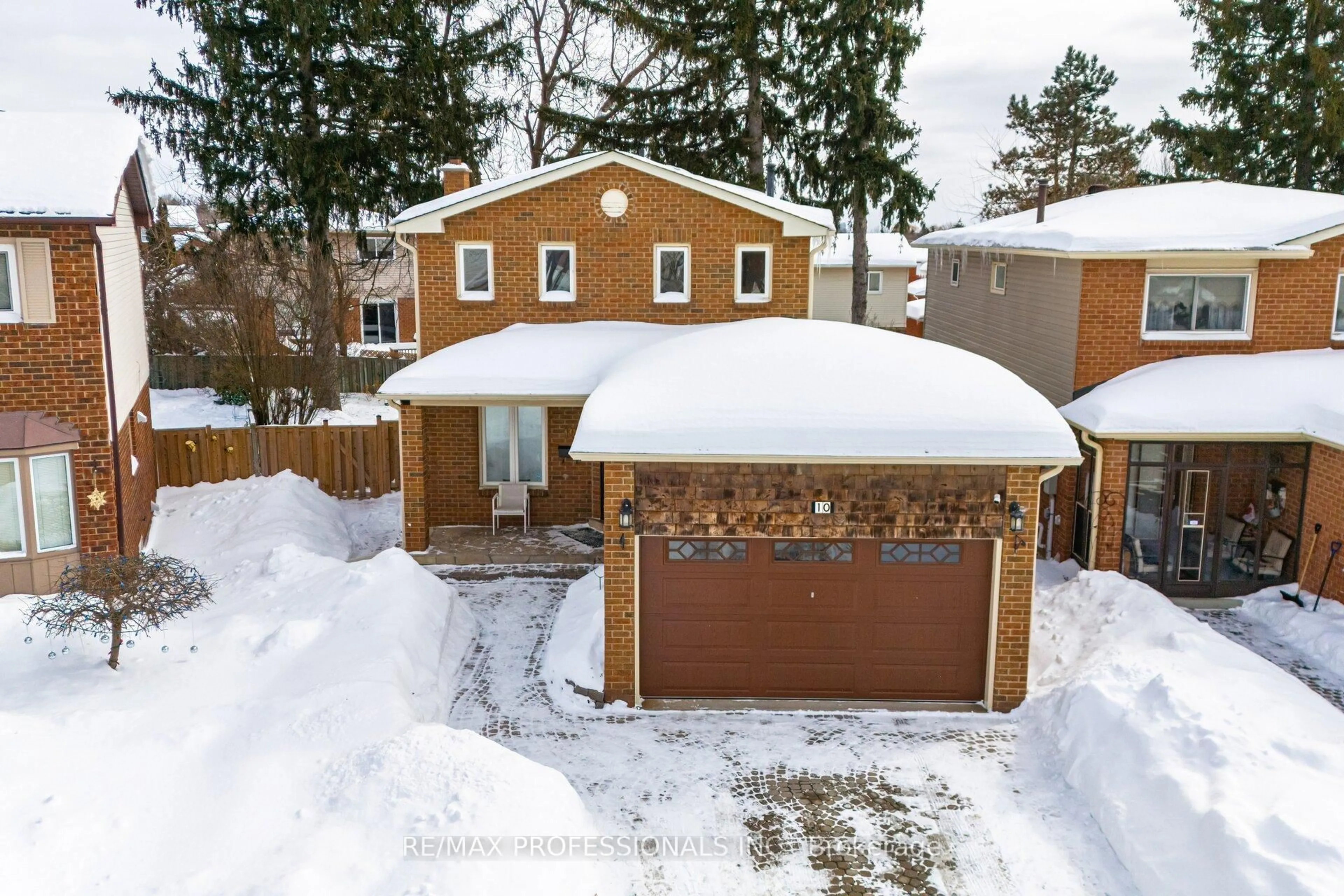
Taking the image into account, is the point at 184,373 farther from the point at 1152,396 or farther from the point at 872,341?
the point at 1152,396

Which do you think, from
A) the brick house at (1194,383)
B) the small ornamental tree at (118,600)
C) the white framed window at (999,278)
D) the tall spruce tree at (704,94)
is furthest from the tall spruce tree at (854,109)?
the small ornamental tree at (118,600)

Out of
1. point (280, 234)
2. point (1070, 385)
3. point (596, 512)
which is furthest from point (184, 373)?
point (1070, 385)

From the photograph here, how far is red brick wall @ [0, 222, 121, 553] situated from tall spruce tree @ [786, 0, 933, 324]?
17.7m

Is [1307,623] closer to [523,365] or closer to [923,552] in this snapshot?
[923,552]

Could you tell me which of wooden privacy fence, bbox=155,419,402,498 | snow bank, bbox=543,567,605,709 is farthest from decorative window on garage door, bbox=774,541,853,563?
wooden privacy fence, bbox=155,419,402,498

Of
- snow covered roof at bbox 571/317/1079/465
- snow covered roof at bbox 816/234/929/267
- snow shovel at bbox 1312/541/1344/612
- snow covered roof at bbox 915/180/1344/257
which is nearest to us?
snow covered roof at bbox 571/317/1079/465

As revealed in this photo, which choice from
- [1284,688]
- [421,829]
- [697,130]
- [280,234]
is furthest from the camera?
[697,130]

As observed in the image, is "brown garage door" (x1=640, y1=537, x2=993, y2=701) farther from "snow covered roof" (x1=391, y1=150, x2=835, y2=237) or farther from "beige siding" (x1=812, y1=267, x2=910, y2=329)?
"beige siding" (x1=812, y1=267, x2=910, y2=329)

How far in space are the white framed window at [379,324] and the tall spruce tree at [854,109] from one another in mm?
15646

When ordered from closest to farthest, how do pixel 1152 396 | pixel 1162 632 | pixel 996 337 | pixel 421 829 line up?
1. pixel 421 829
2. pixel 1162 632
3. pixel 1152 396
4. pixel 996 337

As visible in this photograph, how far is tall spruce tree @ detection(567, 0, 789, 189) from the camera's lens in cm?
2484

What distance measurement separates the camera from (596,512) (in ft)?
57.1

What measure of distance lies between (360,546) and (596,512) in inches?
169

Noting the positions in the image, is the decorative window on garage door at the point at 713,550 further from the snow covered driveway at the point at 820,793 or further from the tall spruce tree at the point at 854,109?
the tall spruce tree at the point at 854,109
